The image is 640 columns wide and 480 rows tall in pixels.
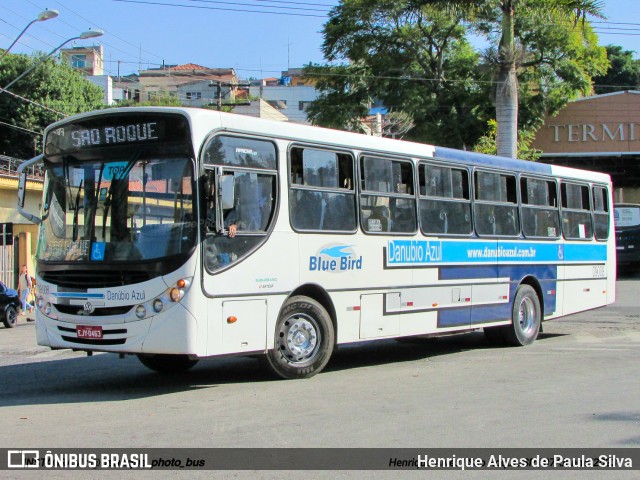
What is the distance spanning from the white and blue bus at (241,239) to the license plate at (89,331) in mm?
15

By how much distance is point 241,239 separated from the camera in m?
8.93

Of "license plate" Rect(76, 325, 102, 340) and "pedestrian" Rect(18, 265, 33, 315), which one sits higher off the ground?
"license plate" Rect(76, 325, 102, 340)

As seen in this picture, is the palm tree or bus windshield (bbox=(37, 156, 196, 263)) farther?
the palm tree

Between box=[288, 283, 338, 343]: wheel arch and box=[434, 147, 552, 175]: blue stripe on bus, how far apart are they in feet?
10.7

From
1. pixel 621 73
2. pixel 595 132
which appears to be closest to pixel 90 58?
pixel 621 73

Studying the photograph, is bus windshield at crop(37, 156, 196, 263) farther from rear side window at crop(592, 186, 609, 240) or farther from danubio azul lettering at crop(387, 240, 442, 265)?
rear side window at crop(592, 186, 609, 240)

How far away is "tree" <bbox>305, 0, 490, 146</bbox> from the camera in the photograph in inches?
1598

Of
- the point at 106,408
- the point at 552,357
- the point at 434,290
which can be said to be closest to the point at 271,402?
the point at 106,408

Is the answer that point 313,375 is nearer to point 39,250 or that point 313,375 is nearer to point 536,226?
point 39,250

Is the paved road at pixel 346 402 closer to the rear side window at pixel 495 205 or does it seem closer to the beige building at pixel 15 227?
the rear side window at pixel 495 205

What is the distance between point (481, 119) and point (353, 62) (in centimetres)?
774

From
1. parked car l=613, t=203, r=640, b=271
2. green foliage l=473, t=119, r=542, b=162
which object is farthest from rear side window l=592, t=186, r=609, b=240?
green foliage l=473, t=119, r=542, b=162

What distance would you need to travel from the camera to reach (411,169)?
11.5 m

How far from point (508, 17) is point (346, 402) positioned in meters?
17.7
